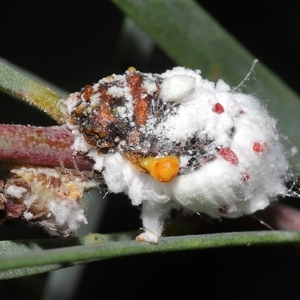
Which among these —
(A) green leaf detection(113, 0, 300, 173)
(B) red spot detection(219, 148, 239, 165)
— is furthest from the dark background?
(B) red spot detection(219, 148, 239, 165)

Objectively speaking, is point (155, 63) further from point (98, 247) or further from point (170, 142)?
point (98, 247)

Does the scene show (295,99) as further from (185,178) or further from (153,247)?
(153,247)

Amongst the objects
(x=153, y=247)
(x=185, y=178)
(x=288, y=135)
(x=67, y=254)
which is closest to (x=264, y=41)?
(x=288, y=135)

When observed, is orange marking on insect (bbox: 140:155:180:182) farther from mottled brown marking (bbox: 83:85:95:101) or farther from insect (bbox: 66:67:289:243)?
mottled brown marking (bbox: 83:85:95:101)

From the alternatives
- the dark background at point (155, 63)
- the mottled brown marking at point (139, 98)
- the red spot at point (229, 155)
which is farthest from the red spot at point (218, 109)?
the dark background at point (155, 63)

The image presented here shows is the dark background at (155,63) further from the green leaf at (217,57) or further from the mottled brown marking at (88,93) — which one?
the mottled brown marking at (88,93)

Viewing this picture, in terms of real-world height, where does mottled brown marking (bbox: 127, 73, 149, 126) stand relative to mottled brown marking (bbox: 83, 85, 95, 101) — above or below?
above

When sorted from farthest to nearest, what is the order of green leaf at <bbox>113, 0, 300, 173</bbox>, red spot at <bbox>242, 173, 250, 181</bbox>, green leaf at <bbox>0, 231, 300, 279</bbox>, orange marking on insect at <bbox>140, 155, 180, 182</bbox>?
green leaf at <bbox>113, 0, 300, 173</bbox>
red spot at <bbox>242, 173, 250, 181</bbox>
orange marking on insect at <bbox>140, 155, 180, 182</bbox>
green leaf at <bbox>0, 231, 300, 279</bbox>
